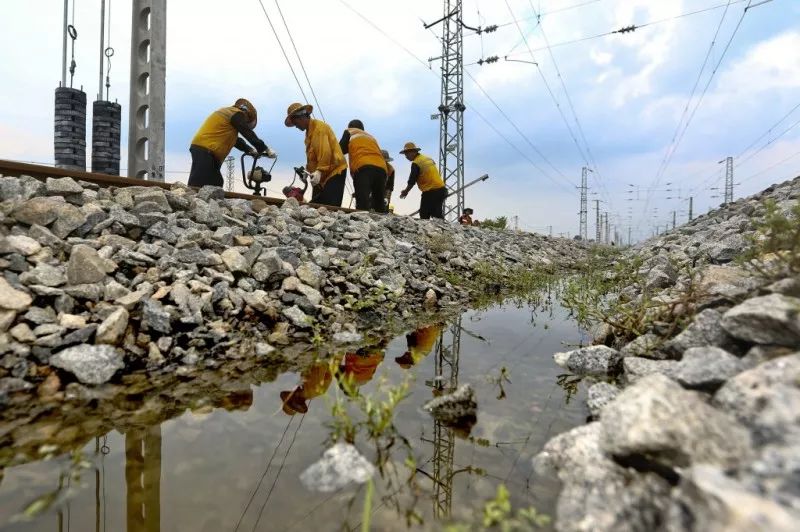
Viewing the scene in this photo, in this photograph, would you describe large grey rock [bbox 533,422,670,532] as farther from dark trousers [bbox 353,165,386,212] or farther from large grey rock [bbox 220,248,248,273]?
dark trousers [bbox 353,165,386,212]

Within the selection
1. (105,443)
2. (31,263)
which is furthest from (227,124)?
(105,443)

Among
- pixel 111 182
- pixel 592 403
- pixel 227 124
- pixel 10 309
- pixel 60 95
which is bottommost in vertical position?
pixel 592 403

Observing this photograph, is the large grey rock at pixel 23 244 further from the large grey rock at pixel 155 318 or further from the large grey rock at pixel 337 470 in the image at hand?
the large grey rock at pixel 337 470

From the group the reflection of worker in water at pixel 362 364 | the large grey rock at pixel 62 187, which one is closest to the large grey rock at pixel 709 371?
the reflection of worker in water at pixel 362 364

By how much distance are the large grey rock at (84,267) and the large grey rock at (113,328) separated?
0.44m

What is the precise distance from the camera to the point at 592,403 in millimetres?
2131

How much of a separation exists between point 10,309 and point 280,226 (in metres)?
2.85

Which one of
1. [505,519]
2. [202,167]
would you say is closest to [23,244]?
[505,519]

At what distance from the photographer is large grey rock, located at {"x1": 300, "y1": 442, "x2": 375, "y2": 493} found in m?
1.59

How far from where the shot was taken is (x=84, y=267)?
9.80ft

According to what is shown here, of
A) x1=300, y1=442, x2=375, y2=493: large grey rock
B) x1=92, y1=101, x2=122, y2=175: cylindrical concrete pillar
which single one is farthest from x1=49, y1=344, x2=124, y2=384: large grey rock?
x1=92, y1=101, x2=122, y2=175: cylindrical concrete pillar

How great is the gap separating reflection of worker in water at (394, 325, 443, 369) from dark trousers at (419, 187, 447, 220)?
25.6 feet

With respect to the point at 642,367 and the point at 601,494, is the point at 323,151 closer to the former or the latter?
the point at 642,367

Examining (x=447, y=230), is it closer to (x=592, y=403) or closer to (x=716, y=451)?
(x=592, y=403)
